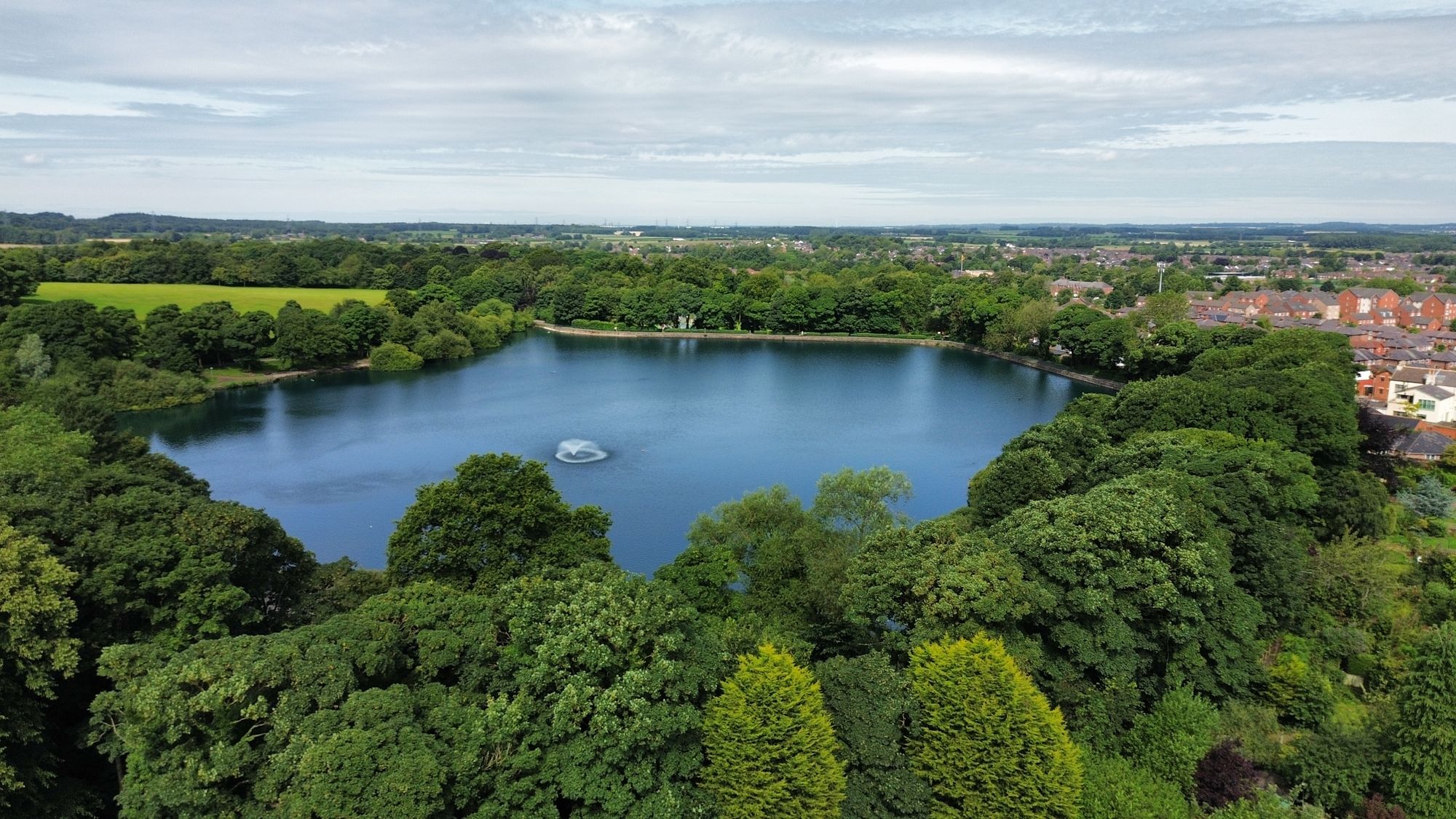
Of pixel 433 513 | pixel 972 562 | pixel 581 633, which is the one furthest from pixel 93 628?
pixel 972 562

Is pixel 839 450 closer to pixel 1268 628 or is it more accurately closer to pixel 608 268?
pixel 1268 628

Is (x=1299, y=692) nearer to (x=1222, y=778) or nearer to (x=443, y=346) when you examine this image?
(x=1222, y=778)

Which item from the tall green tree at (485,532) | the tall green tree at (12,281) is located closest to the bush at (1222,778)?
the tall green tree at (485,532)

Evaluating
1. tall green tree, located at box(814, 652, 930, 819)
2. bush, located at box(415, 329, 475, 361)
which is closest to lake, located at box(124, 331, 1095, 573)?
bush, located at box(415, 329, 475, 361)

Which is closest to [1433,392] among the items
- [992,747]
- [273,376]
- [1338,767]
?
[1338,767]

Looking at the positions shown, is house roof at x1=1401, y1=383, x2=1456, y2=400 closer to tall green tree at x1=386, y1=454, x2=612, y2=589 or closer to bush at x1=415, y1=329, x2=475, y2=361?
tall green tree at x1=386, y1=454, x2=612, y2=589

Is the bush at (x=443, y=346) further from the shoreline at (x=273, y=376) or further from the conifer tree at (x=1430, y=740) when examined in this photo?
the conifer tree at (x=1430, y=740)
